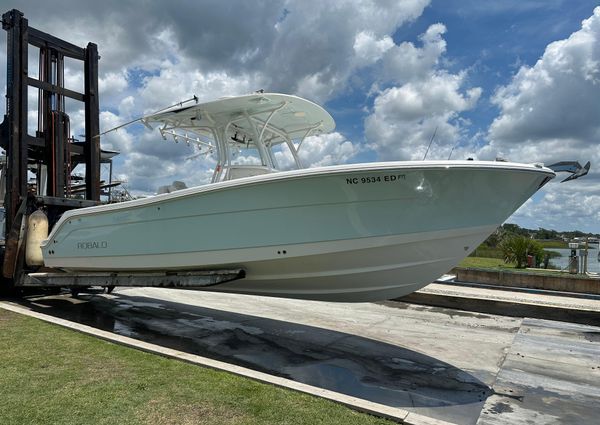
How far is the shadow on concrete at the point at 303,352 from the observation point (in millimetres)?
3846

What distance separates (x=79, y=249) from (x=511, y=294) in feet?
25.2

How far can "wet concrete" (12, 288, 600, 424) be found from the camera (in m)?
3.74

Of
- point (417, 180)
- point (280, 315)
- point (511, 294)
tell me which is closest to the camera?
point (417, 180)

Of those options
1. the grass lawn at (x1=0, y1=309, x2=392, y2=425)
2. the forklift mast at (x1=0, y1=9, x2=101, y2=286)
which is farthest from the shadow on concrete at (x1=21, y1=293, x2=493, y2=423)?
the forklift mast at (x1=0, y1=9, x2=101, y2=286)

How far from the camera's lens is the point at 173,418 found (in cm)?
285

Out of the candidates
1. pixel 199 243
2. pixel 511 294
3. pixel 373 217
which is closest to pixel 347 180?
pixel 373 217

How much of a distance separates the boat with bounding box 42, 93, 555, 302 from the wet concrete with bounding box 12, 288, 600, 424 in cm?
70

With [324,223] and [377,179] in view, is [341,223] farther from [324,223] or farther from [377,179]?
[377,179]

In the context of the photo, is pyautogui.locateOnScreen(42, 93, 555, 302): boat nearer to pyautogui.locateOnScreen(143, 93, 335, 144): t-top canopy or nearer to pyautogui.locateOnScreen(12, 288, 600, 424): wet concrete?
pyautogui.locateOnScreen(143, 93, 335, 144): t-top canopy

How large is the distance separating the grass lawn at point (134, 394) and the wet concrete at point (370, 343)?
2.92ft

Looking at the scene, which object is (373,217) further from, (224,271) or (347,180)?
(224,271)

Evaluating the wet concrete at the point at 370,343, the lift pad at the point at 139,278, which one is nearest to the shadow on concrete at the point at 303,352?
the wet concrete at the point at 370,343

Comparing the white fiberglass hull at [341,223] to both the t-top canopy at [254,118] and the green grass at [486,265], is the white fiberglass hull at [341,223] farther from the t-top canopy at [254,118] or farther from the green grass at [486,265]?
the green grass at [486,265]

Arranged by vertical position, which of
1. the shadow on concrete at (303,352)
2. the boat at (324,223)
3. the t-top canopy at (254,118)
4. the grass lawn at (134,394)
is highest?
the t-top canopy at (254,118)
